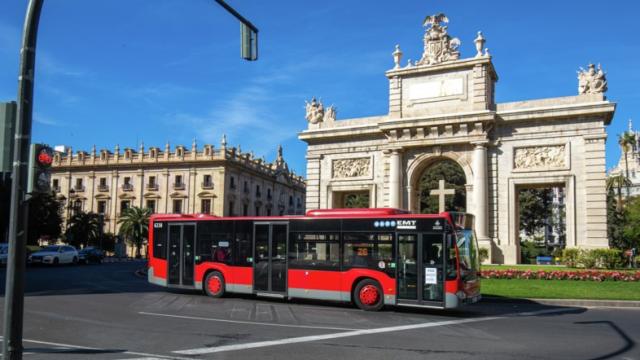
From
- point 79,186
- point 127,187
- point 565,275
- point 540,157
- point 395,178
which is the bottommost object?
point 565,275

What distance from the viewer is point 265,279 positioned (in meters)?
17.1

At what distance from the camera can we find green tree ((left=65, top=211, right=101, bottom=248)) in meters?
61.8

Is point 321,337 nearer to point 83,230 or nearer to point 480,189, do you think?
point 480,189

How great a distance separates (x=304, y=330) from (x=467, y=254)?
5609mm

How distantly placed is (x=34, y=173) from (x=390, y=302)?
10959 mm

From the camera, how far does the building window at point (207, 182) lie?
2609 inches

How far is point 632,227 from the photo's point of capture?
197 ft

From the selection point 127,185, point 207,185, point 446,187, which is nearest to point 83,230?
point 127,185

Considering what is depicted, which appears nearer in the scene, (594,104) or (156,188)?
(594,104)

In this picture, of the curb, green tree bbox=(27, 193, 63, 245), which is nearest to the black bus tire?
the curb

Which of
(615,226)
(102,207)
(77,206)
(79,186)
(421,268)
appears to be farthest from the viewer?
(79,186)

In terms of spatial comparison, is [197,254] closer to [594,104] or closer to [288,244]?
[288,244]

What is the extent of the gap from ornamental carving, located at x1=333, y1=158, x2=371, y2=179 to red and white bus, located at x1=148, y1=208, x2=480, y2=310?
16866 millimetres

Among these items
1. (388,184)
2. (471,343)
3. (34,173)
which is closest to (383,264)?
(471,343)
